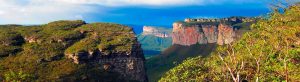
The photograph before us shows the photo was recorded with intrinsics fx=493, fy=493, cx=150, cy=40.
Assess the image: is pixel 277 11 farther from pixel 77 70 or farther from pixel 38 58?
pixel 38 58

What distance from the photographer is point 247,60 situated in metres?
73.2

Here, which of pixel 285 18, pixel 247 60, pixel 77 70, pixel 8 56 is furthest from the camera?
pixel 8 56

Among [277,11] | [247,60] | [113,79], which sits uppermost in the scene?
[277,11]

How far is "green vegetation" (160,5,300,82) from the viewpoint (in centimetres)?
6073

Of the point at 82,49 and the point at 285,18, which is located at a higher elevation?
the point at 285,18

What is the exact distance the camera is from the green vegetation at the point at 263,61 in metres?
60.7

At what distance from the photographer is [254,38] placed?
93188 mm

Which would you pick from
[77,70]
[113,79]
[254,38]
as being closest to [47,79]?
[77,70]

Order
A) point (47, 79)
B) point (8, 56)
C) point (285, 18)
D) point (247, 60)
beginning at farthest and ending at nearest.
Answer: point (8, 56)
point (47, 79)
point (285, 18)
point (247, 60)

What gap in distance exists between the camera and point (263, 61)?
68.6 metres

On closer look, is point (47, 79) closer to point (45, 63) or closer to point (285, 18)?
point (45, 63)

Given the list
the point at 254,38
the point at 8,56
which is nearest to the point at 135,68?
the point at 8,56

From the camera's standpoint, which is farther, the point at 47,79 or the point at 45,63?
the point at 45,63

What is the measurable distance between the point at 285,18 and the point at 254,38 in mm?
6914
